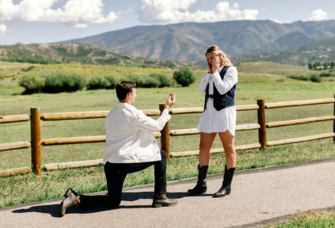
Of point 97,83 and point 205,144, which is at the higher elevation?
point 97,83

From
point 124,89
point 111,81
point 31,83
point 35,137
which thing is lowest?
point 35,137

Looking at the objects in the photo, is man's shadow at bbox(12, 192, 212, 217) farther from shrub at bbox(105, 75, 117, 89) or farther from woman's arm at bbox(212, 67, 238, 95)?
shrub at bbox(105, 75, 117, 89)

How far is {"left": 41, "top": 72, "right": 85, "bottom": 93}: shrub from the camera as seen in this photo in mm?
59844

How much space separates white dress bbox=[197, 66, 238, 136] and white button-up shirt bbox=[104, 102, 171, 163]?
2.80ft

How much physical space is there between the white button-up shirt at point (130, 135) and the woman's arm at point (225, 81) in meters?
0.86

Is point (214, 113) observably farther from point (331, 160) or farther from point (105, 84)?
point (105, 84)

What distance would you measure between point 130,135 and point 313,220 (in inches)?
87.9

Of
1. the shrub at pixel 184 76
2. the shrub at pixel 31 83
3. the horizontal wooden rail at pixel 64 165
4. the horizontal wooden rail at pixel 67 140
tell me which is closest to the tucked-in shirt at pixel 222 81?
the horizontal wooden rail at pixel 67 140

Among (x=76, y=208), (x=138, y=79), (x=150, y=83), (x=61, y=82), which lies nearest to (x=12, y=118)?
(x=76, y=208)

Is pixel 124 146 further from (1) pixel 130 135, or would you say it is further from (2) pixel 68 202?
(2) pixel 68 202

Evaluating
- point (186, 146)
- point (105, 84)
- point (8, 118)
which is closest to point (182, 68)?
point (105, 84)

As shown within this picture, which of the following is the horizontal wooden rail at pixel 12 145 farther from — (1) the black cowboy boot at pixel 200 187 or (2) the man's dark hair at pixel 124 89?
(1) the black cowboy boot at pixel 200 187

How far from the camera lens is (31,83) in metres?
57.9

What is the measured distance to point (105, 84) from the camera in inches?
2645
